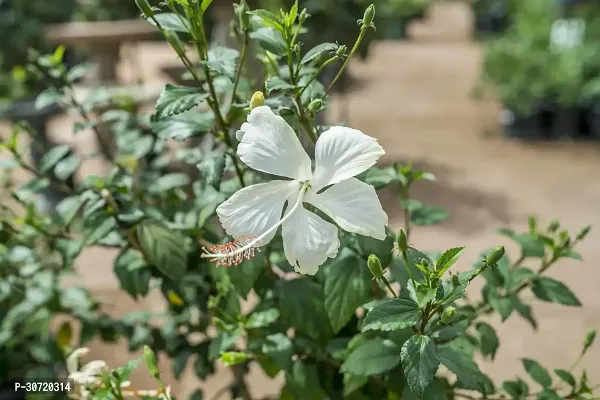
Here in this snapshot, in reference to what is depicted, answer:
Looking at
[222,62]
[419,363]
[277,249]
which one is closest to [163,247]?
[277,249]

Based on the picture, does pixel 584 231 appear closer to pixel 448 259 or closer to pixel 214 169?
pixel 448 259

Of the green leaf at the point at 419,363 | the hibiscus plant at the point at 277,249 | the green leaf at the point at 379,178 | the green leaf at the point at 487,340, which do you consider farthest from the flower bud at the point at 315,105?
the green leaf at the point at 487,340

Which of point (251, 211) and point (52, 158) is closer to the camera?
point (251, 211)

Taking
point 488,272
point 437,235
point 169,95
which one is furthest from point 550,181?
point 169,95

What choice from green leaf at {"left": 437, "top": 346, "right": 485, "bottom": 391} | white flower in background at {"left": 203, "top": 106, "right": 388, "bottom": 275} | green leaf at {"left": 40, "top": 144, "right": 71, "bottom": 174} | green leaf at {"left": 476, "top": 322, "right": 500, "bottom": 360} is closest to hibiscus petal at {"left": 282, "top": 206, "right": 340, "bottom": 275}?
white flower in background at {"left": 203, "top": 106, "right": 388, "bottom": 275}

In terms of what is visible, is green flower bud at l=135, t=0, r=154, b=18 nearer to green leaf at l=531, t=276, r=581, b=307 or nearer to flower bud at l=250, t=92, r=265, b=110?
flower bud at l=250, t=92, r=265, b=110

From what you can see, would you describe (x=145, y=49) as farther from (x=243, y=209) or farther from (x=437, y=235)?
(x=243, y=209)
